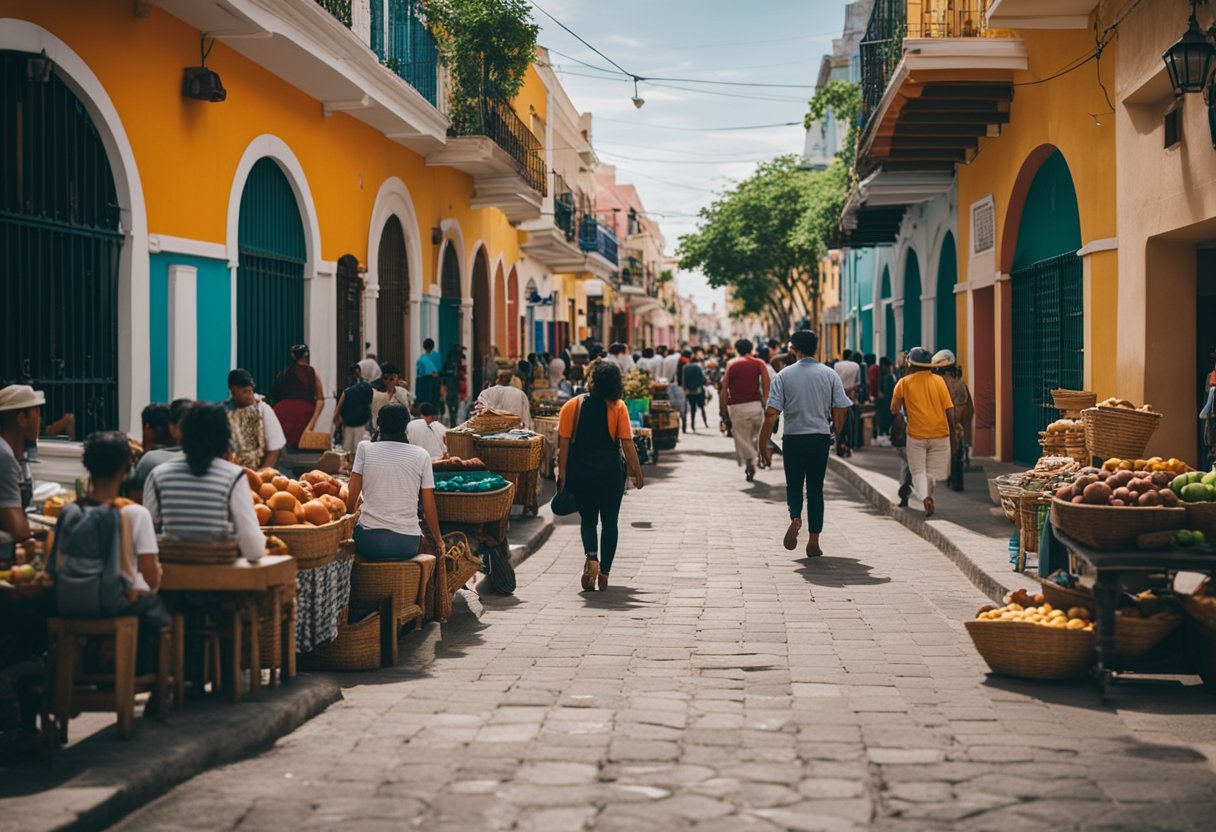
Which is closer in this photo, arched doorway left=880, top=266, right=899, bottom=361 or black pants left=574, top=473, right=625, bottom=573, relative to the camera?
black pants left=574, top=473, right=625, bottom=573

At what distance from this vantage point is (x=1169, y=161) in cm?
1159

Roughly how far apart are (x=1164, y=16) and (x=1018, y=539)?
178 inches

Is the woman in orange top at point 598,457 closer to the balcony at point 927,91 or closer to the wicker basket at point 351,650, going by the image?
the wicker basket at point 351,650

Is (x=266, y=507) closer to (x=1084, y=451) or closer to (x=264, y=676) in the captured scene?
(x=264, y=676)

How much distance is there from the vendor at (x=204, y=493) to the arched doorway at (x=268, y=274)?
8.15 m

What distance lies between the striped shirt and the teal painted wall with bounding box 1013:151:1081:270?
10.9 metres

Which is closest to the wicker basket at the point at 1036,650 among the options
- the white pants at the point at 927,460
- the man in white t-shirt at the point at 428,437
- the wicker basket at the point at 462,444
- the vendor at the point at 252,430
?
the vendor at the point at 252,430

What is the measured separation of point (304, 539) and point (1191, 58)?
7.10m

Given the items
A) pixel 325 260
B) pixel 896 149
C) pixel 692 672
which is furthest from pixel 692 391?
pixel 692 672

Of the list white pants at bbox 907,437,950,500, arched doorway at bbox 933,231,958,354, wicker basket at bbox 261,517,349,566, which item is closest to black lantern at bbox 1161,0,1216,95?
white pants at bbox 907,437,950,500

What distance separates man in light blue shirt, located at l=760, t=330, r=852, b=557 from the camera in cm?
1162

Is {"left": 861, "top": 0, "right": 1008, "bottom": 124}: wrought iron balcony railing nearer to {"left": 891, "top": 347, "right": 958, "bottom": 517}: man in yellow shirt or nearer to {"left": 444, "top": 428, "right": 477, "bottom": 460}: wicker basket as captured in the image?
{"left": 891, "top": 347, "right": 958, "bottom": 517}: man in yellow shirt

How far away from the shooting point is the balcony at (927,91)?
16.0 m

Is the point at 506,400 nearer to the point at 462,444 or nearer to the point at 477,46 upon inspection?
the point at 462,444
